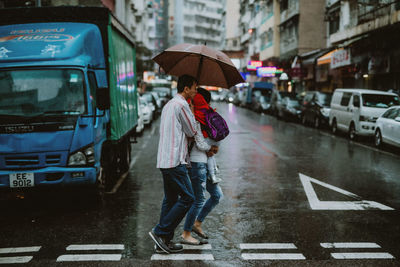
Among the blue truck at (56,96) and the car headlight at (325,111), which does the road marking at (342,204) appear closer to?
the blue truck at (56,96)

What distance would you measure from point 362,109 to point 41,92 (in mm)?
14310

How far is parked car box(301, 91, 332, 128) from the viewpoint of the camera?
82.8 feet

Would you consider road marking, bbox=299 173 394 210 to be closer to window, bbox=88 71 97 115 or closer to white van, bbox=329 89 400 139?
window, bbox=88 71 97 115

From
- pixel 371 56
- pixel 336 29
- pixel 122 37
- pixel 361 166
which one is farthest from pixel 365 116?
pixel 336 29

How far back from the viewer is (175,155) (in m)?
5.41

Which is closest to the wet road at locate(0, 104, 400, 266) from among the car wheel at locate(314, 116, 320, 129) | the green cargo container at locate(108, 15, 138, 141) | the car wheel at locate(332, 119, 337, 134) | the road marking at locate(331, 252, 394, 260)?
the road marking at locate(331, 252, 394, 260)

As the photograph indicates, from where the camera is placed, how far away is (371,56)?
26.0m

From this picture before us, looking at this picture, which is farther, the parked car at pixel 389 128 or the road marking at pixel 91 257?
the parked car at pixel 389 128

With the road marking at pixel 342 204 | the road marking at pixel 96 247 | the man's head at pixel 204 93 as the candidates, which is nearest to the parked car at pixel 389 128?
the road marking at pixel 342 204

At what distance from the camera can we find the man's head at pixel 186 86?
18.2 ft

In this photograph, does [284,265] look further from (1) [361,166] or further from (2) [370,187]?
(1) [361,166]

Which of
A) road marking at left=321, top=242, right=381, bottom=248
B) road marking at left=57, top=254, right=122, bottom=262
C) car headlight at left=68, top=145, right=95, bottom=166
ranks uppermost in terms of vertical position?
car headlight at left=68, top=145, right=95, bottom=166

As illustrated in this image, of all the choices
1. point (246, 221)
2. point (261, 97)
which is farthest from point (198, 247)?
point (261, 97)

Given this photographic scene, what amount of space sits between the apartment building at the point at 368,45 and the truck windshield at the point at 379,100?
13.4ft
